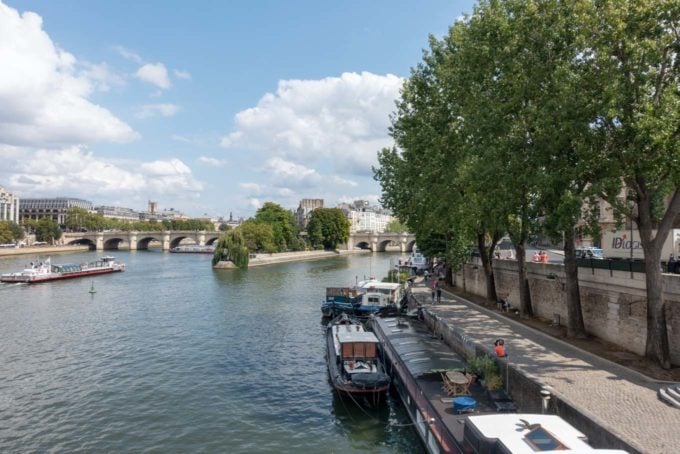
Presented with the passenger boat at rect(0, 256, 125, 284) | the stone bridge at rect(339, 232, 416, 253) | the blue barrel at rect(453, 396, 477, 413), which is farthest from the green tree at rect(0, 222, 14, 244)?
the blue barrel at rect(453, 396, 477, 413)

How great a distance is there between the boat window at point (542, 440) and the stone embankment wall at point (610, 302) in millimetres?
9889

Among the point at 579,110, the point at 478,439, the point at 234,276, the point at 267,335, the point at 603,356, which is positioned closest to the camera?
the point at 478,439

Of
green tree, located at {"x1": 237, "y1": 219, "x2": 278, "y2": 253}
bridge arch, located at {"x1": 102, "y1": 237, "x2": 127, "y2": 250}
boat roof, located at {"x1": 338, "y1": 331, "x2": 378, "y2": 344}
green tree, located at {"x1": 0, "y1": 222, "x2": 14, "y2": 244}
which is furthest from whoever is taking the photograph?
bridge arch, located at {"x1": 102, "y1": 237, "x2": 127, "y2": 250}

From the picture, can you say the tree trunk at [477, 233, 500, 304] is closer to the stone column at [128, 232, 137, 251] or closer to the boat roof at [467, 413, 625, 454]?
the boat roof at [467, 413, 625, 454]

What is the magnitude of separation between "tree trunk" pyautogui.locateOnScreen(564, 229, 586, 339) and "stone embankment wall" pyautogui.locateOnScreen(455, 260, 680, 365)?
1011 millimetres

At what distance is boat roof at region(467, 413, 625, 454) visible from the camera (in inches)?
437

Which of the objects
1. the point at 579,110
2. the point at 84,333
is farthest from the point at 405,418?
the point at 84,333

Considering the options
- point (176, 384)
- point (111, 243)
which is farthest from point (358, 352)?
point (111, 243)

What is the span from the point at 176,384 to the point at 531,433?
59.7 ft

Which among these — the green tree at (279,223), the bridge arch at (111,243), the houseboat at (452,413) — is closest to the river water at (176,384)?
the houseboat at (452,413)

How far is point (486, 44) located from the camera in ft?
79.0

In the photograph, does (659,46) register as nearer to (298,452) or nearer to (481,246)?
(298,452)

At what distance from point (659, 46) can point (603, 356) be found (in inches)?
461

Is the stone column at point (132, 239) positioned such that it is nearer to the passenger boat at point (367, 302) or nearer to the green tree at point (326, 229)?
the green tree at point (326, 229)
